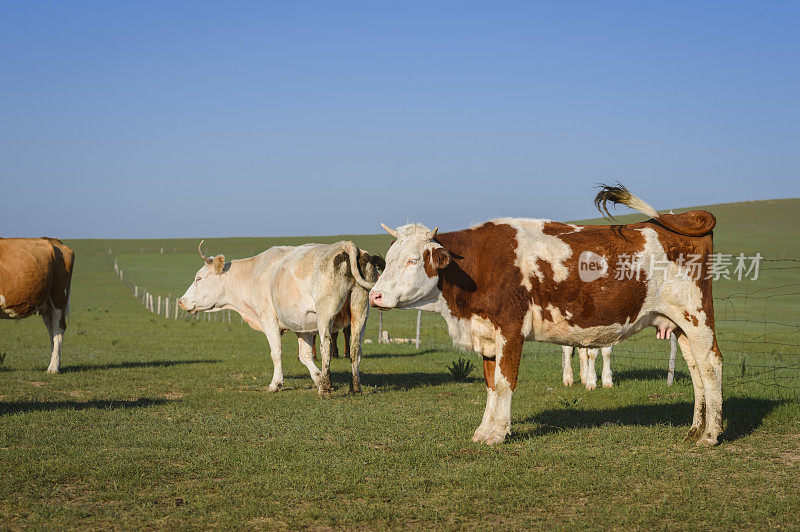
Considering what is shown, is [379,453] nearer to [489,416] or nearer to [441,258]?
[489,416]

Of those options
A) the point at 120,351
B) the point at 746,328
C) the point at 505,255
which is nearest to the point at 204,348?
the point at 120,351

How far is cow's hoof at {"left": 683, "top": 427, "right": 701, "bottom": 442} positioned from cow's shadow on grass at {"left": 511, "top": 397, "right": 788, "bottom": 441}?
35 cm

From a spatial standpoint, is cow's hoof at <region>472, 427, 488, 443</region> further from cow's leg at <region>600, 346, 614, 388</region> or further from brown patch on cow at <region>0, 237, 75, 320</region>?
brown patch on cow at <region>0, 237, 75, 320</region>

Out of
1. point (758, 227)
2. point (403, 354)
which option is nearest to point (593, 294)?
point (403, 354)

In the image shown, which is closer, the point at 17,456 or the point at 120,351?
the point at 17,456

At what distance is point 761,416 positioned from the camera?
388 inches

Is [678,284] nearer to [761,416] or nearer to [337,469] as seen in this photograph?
[761,416]

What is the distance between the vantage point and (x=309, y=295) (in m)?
12.3

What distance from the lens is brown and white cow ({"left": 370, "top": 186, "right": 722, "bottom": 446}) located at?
27.4ft

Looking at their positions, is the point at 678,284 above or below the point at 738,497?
above

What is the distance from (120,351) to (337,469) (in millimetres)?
14903

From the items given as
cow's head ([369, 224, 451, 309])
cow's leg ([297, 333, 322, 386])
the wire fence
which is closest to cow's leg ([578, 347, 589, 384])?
the wire fence

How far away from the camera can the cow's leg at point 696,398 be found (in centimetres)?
860

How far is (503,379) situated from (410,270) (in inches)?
68.2
